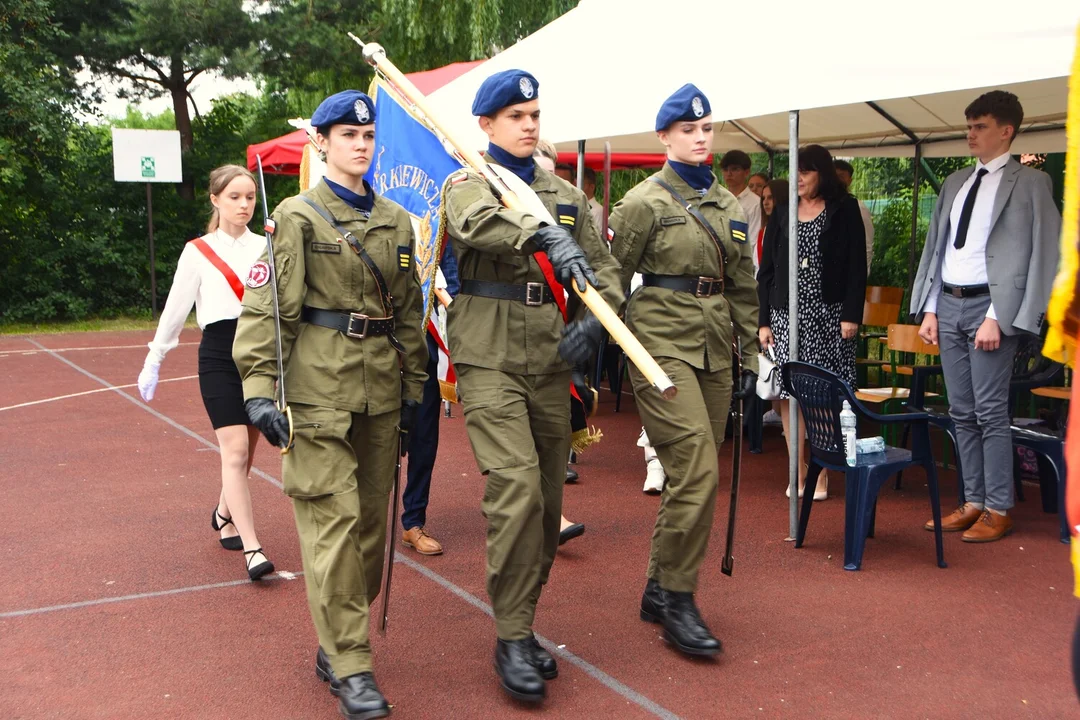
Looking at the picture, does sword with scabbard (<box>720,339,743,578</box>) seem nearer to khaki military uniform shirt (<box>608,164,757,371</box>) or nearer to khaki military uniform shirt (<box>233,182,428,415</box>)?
khaki military uniform shirt (<box>608,164,757,371</box>)

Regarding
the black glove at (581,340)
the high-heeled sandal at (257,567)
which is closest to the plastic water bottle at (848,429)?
the black glove at (581,340)

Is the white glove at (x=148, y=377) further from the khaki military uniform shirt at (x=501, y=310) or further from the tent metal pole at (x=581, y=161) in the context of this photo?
the tent metal pole at (x=581, y=161)

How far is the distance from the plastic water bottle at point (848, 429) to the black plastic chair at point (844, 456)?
3 centimetres

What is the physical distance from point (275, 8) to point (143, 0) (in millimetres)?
2457

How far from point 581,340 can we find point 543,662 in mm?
1210

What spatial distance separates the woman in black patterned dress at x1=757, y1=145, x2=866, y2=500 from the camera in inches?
262

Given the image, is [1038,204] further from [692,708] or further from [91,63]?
[91,63]

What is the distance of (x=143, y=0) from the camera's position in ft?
61.7

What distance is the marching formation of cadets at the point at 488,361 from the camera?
3.78 meters

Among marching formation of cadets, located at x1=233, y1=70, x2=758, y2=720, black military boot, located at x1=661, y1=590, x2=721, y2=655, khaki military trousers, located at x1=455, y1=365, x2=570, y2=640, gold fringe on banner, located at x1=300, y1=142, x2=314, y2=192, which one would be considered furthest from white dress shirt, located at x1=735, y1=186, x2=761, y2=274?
khaki military trousers, located at x1=455, y1=365, x2=570, y2=640

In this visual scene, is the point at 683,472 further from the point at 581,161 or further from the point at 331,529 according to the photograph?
the point at 581,161

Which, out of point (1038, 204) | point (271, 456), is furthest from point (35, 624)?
point (1038, 204)

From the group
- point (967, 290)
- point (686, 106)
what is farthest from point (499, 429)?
point (967, 290)

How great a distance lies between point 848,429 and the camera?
18.1ft
